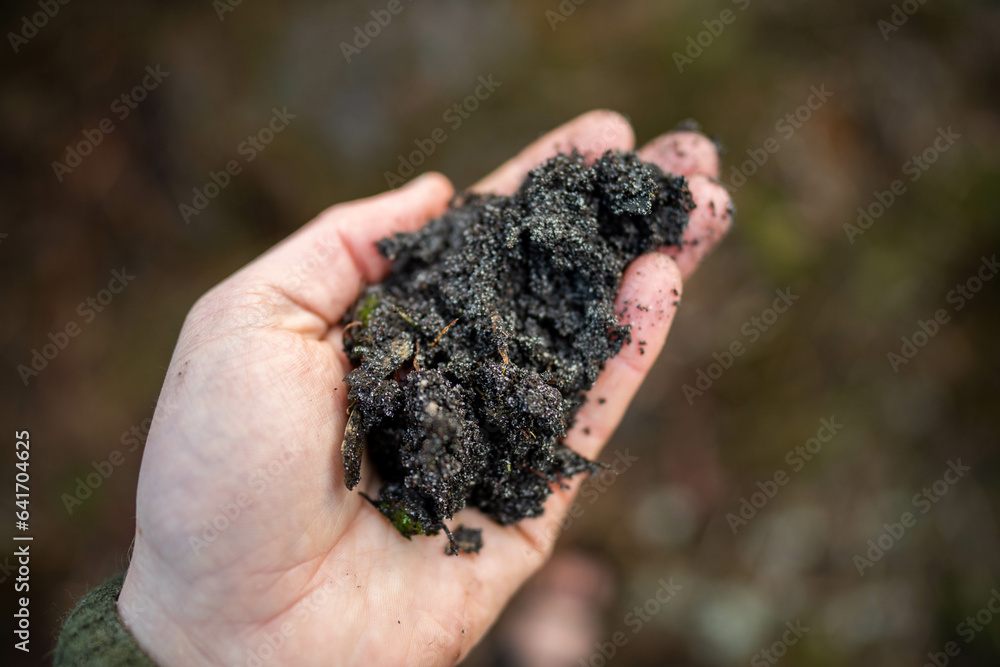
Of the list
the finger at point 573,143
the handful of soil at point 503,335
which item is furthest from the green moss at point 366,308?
the finger at point 573,143

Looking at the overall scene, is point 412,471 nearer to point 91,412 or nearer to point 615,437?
point 615,437

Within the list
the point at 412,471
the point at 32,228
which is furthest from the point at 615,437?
the point at 32,228

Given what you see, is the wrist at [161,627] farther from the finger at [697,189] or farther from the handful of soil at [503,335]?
the finger at [697,189]

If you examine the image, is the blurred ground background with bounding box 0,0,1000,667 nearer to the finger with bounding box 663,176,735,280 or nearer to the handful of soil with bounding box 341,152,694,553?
the finger with bounding box 663,176,735,280

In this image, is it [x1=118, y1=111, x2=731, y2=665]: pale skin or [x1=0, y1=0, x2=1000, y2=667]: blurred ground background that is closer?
[x1=118, y1=111, x2=731, y2=665]: pale skin

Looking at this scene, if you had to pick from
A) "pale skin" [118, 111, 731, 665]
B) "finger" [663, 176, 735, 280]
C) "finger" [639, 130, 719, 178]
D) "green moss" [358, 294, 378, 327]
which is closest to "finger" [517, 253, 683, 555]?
"pale skin" [118, 111, 731, 665]

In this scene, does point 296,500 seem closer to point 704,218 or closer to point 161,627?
point 161,627
